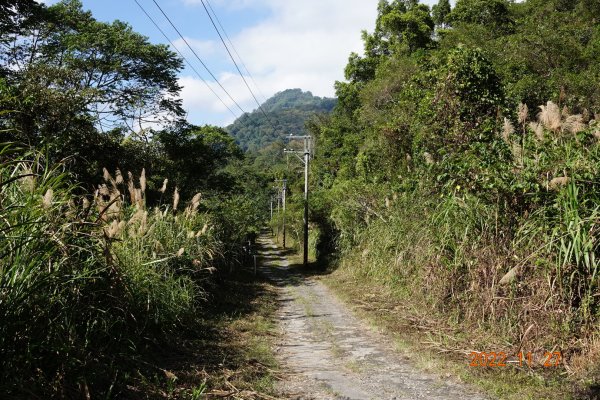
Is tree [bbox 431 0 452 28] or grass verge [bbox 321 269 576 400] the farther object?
tree [bbox 431 0 452 28]

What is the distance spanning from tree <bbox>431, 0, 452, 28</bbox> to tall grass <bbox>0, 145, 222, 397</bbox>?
32280 mm

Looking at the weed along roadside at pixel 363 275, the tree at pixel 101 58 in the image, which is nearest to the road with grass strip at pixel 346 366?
the weed along roadside at pixel 363 275

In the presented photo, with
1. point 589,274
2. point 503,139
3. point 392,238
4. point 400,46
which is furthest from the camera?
point 400,46

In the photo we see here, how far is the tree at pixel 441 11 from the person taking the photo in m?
32.1

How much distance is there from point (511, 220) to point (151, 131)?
15628 mm

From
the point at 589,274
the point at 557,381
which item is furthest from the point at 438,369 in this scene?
the point at 589,274

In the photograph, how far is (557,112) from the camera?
603 centimetres

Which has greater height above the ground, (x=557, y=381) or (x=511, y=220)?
(x=511, y=220)

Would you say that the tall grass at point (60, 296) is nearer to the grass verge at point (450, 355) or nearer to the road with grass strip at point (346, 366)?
the road with grass strip at point (346, 366)

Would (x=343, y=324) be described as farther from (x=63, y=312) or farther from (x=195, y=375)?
(x=63, y=312)

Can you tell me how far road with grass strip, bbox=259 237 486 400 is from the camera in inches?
173
